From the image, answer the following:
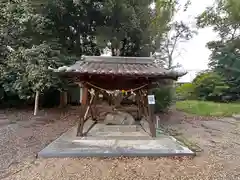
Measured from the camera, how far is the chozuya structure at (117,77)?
14.2ft

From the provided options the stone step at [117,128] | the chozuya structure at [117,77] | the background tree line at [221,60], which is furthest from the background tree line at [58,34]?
the background tree line at [221,60]

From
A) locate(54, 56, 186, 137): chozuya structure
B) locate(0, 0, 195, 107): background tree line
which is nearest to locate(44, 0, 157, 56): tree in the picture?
locate(0, 0, 195, 107): background tree line

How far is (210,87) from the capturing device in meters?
13.4

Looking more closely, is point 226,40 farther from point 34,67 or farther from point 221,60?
point 34,67

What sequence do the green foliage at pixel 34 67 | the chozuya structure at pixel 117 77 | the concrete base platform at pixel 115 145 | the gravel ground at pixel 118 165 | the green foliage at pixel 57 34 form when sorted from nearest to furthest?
the gravel ground at pixel 118 165 < the concrete base platform at pixel 115 145 < the chozuya structure at pixel 117 77 < the green foliage at pixel 34 67 < the green foliage at pixel 57 34

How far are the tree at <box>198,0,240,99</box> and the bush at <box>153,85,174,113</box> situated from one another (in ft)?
20.5

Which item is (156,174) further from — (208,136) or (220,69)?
(220,69)

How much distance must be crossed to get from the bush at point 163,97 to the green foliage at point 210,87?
504cm

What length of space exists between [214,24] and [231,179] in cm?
1463

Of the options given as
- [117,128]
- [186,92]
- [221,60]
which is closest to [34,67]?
[117,128]

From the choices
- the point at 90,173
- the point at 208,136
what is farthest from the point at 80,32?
the point at 90,173

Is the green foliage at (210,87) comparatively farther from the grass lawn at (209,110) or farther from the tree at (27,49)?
the tree at (27,49)

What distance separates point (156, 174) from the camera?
3156 millimetres

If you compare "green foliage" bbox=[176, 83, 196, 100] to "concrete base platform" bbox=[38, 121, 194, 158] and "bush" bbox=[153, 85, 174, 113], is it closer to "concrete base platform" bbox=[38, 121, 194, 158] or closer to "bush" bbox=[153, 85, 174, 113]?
"bush" bbox=[153, 85, 174, 113]
